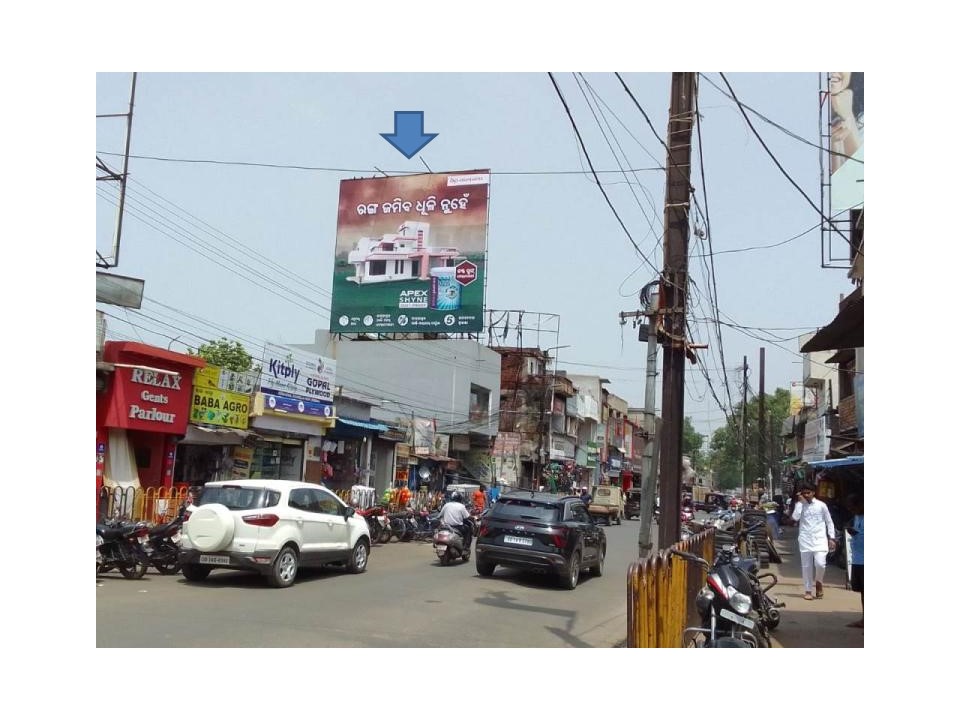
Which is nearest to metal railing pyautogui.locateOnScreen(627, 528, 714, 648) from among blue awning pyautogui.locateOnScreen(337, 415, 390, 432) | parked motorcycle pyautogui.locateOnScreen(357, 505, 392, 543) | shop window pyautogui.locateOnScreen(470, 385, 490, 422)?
A: parked motorcycle pyautogui.locateOnScreen(357, 505, 392, 543)

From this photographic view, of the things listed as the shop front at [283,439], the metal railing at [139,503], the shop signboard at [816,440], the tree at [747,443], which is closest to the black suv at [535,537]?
the metal railing at [139,503]

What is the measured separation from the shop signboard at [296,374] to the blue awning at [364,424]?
1.26 m

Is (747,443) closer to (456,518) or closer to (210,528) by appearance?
(456,518)

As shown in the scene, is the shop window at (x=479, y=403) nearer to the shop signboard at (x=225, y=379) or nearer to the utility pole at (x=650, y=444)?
the shop signboard at (x=225, y=379)

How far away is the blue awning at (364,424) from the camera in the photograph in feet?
92.2

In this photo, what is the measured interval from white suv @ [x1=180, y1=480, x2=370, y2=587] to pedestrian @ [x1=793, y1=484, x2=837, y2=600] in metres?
7.36

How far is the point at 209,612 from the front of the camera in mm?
9461

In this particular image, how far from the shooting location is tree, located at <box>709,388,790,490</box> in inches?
2566

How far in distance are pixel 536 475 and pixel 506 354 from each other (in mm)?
7991

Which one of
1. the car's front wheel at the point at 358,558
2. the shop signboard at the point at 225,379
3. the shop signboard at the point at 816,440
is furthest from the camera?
the shop signboard at the point at 816,440

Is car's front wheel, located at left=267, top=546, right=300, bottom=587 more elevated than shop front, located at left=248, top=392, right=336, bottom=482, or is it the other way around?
shop front, located at left=248, top=392, right=336, bottom=482

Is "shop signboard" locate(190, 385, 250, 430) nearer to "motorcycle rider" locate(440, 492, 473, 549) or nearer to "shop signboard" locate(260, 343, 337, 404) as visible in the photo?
"shop signboard" locate(260, 343, 337, 404)

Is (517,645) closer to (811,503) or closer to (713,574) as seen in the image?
(713,574)

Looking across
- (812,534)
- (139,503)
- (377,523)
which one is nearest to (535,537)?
(812,534)
